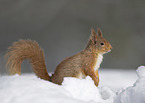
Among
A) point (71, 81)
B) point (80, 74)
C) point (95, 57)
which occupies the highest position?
point (95, 57)

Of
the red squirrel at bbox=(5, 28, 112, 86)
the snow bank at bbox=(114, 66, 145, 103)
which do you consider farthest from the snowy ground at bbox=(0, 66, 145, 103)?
the red squirrel at bbox=(5, 28, 112, 86)

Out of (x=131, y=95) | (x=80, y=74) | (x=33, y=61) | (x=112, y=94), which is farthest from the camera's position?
(x=33, y=61)

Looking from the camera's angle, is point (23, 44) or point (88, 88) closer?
point (88, 88)

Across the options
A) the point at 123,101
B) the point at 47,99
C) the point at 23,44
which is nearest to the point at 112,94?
the point at 123,101

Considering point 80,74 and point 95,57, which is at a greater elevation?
point 95,57

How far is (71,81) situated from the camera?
0.93 m

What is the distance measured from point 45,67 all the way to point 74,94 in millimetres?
594

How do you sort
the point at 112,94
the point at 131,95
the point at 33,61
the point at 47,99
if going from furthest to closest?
the point at 33,61
the point at 112,94
the point at 131,95
the point at 47,99

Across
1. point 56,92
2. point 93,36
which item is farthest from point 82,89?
point 93,36

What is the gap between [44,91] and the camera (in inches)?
30.7

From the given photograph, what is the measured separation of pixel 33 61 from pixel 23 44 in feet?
0.45

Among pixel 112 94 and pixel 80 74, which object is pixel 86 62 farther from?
pixel 112 94

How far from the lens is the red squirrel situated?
4.32 ft

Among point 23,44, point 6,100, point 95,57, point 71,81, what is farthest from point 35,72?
point 6,100
